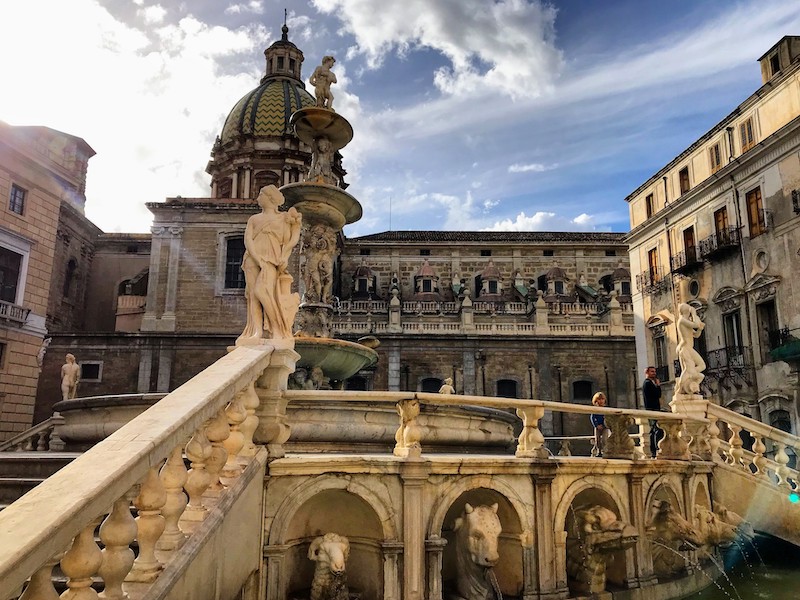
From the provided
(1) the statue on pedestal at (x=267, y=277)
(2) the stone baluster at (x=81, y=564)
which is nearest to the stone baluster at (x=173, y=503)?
(2) the stone baluster at (x=81, y=564)

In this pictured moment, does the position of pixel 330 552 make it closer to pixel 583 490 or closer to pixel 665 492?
pixel 583 490

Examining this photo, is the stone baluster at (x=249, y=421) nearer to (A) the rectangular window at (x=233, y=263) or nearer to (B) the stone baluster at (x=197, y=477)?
(B) the stone baluster at (x=197, y=477)

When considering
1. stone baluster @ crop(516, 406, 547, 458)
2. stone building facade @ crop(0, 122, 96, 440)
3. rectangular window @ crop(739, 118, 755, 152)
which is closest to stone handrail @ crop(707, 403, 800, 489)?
stone baluster @ crop(516, 406, 547, 458)

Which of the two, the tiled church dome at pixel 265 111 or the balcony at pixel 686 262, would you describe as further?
the tiled church dome at pixel 265 111

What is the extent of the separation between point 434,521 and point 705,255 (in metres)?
21.9

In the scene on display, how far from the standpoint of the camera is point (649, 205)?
28703mm

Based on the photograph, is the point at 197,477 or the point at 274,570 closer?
the point at 197,477

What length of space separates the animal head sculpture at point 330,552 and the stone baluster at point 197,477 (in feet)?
4.11

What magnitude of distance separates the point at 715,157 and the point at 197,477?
2543 cm

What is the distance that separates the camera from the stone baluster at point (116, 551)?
110 inches

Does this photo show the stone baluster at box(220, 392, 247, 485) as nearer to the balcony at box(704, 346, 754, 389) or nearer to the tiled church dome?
the balcony at box(704, 346, 754, 389)

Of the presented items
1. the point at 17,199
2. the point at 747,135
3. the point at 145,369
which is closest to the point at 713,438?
the point at 747,135

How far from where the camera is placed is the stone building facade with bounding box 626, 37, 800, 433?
766 inches

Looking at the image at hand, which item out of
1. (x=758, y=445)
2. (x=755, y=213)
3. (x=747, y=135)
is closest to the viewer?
(x=758, y=445)
